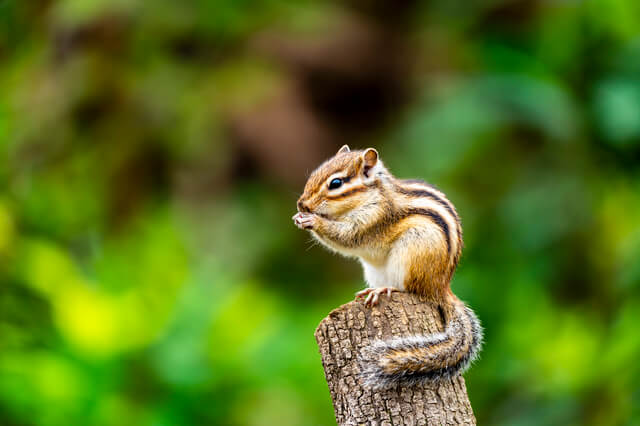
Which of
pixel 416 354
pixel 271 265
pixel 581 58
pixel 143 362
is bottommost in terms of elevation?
pixel 416 354

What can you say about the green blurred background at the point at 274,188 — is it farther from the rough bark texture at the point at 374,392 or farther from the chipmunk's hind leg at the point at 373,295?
the rough bark texture at the point at 374,392

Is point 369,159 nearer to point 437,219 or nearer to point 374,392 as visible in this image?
point 437,219

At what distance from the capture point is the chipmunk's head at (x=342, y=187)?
278 centimetres

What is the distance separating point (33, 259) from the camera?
487 centimetres

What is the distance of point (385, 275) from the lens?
9.07ft

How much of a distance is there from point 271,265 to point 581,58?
267cm

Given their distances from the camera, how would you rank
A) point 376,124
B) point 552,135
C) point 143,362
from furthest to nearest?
point 376,124 → point 552,135 → point 143,362

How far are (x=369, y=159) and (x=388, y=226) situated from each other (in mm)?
242

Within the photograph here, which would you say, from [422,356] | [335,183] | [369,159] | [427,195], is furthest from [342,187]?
[422,356]

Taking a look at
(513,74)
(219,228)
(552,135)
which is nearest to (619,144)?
(552,135)

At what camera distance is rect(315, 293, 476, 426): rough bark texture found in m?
2.03

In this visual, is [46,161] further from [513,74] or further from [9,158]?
[513,74]

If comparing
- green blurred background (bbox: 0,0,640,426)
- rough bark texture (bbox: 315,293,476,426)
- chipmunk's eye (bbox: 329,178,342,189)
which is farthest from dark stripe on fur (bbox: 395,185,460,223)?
green blurred background (bbox: 0,0,640,426)

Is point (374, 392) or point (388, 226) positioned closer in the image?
point (374, 392)
